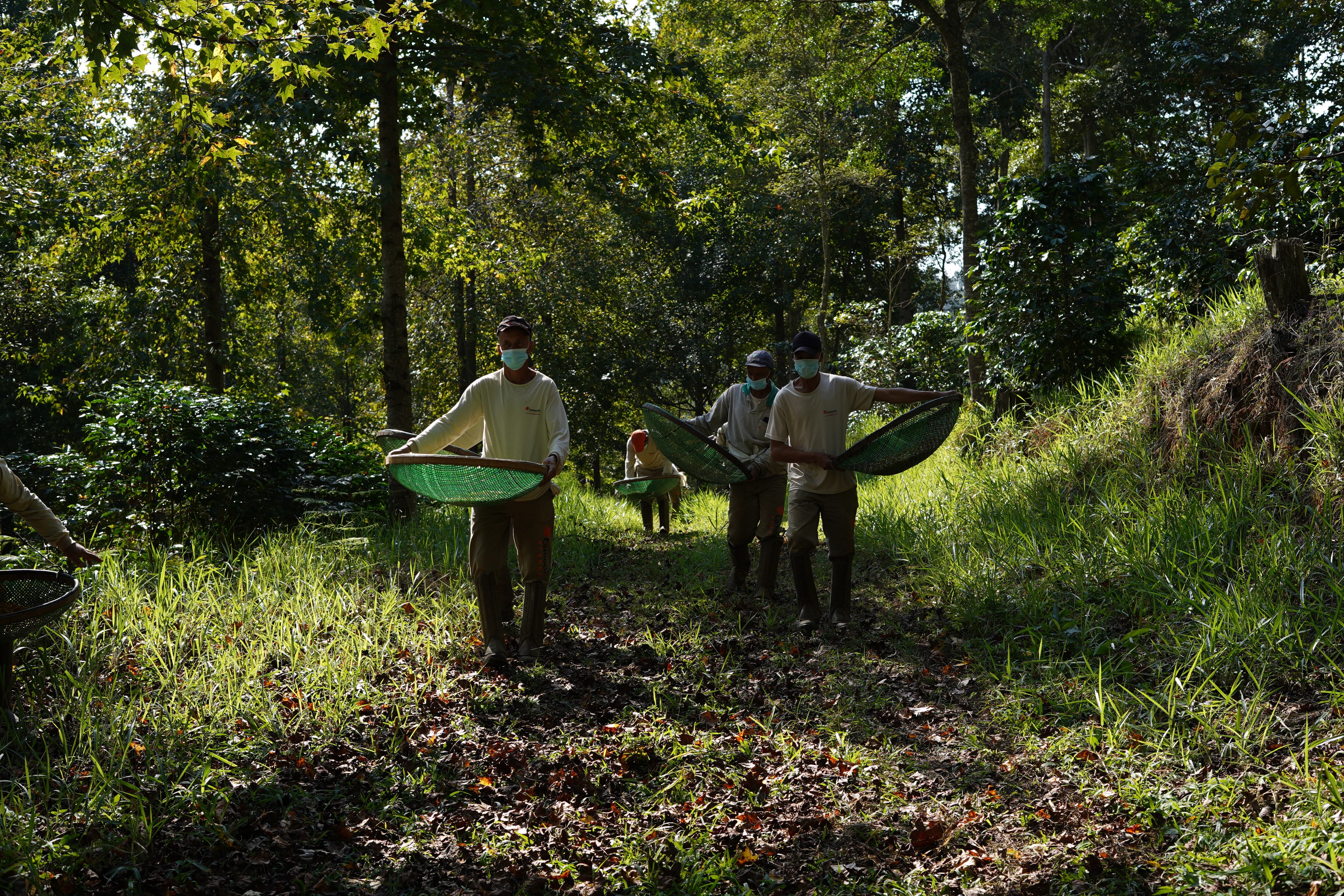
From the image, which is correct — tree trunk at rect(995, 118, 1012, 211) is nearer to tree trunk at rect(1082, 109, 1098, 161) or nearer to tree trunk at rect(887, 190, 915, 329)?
tree trunk at rect(1082, 109, 1098, 161)

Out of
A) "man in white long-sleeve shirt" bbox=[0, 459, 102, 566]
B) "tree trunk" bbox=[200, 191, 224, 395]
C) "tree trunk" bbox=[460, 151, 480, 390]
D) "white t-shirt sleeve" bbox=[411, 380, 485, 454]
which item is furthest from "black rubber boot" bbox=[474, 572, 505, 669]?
"tree trunk" bbox=[460, 151, 480, 390]

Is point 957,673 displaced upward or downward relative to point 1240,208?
downward

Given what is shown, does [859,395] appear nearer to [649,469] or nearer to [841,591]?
[841,591]

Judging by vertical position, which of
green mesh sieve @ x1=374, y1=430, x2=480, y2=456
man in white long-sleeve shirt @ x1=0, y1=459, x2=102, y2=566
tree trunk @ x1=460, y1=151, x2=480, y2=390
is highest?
tree trunk @ x1=460, y1=151, x2=480, y2=390

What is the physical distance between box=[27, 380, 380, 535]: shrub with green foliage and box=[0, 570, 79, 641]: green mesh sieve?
4.33 meters

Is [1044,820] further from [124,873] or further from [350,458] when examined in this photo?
[350,458]

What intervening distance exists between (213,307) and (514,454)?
12.0 meters

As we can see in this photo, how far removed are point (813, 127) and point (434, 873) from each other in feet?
73.0

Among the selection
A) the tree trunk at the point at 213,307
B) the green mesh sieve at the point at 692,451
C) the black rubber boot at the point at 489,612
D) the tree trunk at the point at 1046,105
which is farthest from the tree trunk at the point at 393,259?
the tree trunk at the point at 1046,105

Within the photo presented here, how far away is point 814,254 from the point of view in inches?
1229

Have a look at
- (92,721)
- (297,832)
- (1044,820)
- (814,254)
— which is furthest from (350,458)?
(814,254)

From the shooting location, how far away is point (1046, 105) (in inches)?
933

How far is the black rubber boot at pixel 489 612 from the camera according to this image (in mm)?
6160

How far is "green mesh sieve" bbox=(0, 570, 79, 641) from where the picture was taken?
4004 mm
